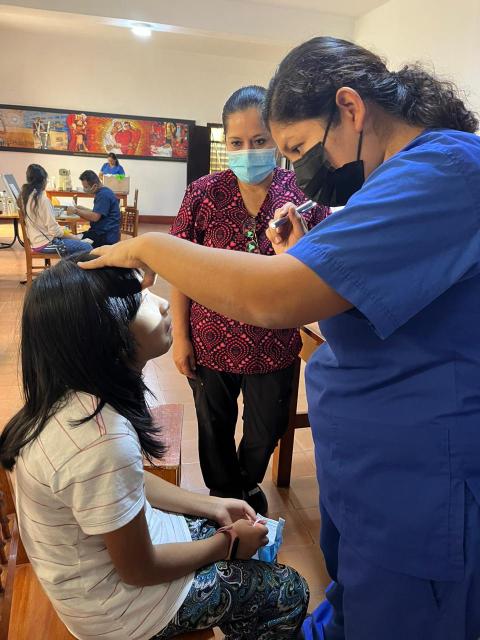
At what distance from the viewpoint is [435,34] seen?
12.6 feet

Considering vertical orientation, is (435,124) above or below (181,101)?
below

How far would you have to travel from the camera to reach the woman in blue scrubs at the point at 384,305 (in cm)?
61

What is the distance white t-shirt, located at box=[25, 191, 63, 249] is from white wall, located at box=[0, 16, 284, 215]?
4628 mm

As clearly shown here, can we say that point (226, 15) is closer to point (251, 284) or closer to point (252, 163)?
point (252, 163)

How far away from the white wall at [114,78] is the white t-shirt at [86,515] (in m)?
8.29

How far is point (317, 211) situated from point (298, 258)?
34.3 inches

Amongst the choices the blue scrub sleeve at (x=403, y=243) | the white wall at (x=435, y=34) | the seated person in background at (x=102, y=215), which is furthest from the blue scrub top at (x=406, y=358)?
the seated person in background at (x=102, y=215)

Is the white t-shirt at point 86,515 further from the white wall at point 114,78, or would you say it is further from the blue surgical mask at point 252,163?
the white wall at point 114,78

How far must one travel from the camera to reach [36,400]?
84cm

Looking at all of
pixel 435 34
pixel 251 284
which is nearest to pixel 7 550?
pixel 251 284

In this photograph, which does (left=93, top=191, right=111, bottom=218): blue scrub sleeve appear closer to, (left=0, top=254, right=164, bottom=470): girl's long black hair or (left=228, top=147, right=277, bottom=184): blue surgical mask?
(left=228, top=147, right=277, bottom=184): blue surgical mask

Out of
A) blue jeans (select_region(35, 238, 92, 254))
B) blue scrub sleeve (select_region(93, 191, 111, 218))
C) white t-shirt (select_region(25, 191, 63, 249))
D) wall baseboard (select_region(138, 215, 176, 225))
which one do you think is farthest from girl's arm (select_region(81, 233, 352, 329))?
wall baseboard (select_region(138, 215, 176, 225))

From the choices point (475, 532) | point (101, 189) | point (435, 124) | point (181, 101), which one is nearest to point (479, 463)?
point (475, 532)

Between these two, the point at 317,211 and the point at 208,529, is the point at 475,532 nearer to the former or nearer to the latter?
the point at 208,529
